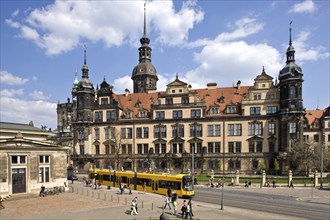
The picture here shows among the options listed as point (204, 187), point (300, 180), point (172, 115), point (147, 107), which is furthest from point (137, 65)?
point (300, 180)

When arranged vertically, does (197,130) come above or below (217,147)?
above

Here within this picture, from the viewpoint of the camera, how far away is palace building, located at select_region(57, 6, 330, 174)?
56719mm

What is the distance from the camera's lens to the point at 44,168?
36.6 metres

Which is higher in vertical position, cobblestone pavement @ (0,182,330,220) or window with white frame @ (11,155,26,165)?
window with white frame @ (11,155,26,165)

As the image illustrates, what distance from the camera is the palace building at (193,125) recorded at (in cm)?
5672

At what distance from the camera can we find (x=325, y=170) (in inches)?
2271

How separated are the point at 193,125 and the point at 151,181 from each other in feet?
89.6

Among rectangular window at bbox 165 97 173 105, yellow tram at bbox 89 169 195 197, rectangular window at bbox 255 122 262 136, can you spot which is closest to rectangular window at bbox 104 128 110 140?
rectangular window at bbox 165 97 173 105

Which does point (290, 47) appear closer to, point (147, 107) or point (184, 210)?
point (147, 107)

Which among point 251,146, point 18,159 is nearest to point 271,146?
point 251,146

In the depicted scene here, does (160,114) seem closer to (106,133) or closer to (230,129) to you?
(106,133)

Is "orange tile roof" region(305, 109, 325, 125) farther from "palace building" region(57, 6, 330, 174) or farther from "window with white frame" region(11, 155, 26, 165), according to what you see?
"window with white frame" region(11, 155, 26, 165)

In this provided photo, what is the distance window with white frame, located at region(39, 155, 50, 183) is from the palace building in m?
27.2

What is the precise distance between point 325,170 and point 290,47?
28.3m
